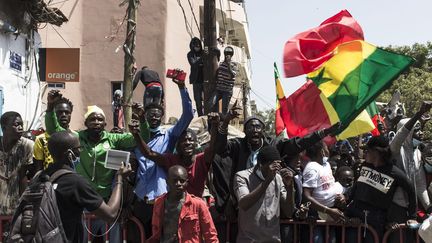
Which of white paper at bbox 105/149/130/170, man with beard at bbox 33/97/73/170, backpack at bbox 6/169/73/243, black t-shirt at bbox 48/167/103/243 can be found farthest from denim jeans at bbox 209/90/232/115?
backpack at bbox 6/169/73/243

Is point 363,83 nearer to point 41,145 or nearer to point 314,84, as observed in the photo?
point 314,84

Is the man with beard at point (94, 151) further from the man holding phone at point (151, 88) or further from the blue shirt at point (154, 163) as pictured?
the man holding phone at point (151, 88)

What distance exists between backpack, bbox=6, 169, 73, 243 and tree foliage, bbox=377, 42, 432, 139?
28.9m

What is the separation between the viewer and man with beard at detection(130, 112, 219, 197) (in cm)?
727

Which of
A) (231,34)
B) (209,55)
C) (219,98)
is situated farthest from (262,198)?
(231,34)

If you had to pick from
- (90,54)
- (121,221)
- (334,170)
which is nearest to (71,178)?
(121,221)

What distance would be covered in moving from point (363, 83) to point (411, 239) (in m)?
2.63

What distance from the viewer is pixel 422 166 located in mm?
8406

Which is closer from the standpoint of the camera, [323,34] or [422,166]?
[422,166]

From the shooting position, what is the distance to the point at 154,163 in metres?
7.54

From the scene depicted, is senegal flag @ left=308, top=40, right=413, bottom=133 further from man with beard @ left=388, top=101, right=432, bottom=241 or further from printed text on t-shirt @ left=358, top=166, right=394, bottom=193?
printed text on t-shirt @ left=358, top=166, right=394, bottom=193

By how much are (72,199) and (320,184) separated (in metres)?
3.48

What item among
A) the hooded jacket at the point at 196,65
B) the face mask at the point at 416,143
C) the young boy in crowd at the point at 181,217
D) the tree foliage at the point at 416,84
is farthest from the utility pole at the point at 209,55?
the tree foliage at the point at 416,84

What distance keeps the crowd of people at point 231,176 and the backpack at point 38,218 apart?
165 centimetres
